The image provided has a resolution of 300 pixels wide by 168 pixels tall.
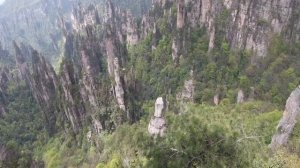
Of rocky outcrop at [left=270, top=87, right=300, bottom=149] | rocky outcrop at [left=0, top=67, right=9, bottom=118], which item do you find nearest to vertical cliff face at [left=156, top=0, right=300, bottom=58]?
rocky outcrop at [left=270, top=87, right=300, bottom=149]

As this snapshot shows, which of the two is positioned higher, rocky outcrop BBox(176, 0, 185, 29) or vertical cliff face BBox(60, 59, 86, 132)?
rocky outcrop BBox(176, 0, 185, 29)

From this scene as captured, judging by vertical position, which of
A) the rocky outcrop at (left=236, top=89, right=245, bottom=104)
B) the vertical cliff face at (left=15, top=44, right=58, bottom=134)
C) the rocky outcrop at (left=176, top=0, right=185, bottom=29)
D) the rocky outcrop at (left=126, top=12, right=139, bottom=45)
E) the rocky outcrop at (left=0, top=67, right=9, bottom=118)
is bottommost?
the rocky outcrop at (left=0, top=67, right=9, bottom=118)

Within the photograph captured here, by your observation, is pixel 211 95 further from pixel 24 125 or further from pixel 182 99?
pixel 24 125

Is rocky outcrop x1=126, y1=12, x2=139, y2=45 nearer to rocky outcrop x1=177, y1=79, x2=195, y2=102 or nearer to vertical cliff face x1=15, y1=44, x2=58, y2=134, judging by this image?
vertical cliff face x1=15, y1=44, x2=58, y2=134

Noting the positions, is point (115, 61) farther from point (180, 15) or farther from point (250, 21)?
point (250, 21)

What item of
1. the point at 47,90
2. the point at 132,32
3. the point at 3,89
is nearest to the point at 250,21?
the point at 132,32

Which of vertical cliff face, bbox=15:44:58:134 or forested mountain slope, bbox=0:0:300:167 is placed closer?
forested mountain slope, bbox=0:0:300:167

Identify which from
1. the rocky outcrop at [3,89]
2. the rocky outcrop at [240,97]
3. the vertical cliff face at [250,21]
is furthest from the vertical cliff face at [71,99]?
the rocky outcrop at [240,97]

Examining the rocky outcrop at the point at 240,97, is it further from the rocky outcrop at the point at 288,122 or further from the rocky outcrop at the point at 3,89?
the rocky outcrop at the point at 3,89

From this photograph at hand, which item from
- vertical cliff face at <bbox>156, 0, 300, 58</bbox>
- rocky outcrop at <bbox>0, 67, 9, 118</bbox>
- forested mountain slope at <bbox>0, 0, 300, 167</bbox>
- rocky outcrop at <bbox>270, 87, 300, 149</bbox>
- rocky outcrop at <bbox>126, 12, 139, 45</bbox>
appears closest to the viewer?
rocky outcrop at <bbox>270, 87, 300, 149</bbox>

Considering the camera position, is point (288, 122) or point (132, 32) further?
point (132, 32)

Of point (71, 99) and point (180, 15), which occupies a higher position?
point (180, 15)
